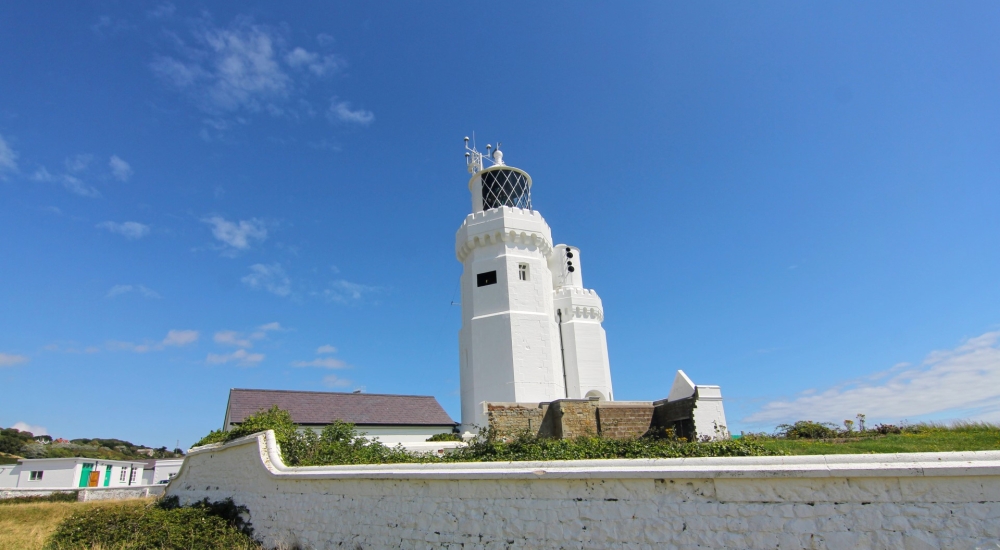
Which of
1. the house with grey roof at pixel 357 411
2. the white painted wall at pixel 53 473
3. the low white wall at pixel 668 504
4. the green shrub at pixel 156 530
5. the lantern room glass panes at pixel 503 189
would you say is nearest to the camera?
the low white wall at pixel 668 504

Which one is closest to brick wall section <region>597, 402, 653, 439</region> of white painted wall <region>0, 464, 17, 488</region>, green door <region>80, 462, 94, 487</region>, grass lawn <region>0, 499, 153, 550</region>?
grass lawn <region>0, 499, 153, 550</region>

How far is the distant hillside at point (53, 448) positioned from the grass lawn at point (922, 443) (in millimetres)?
44445

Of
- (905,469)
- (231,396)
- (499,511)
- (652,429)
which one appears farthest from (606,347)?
(905,469)

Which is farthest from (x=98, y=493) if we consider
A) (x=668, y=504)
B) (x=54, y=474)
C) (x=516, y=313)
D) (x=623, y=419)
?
(x=668, y=504)

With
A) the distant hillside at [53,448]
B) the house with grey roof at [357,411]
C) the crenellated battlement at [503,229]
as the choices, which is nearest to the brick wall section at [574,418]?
the house with grey roof at [357,411]

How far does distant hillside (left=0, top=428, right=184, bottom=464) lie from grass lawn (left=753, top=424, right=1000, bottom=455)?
44.4m

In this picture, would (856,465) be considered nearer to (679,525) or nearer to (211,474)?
(679,525)

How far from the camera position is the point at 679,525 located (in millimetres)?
5668

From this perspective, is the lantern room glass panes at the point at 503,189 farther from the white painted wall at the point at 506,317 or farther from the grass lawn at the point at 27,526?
the grass lawn at the point at 27,526

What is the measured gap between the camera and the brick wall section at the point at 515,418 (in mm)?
15414

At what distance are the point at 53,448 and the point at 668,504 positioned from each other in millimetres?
60252

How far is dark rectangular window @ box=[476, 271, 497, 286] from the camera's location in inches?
822

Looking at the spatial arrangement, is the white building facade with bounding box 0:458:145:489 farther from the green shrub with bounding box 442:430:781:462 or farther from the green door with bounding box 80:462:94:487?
the green shrub with bounding box 442:430:781:462

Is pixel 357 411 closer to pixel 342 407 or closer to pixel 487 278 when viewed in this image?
pixel 342 407
